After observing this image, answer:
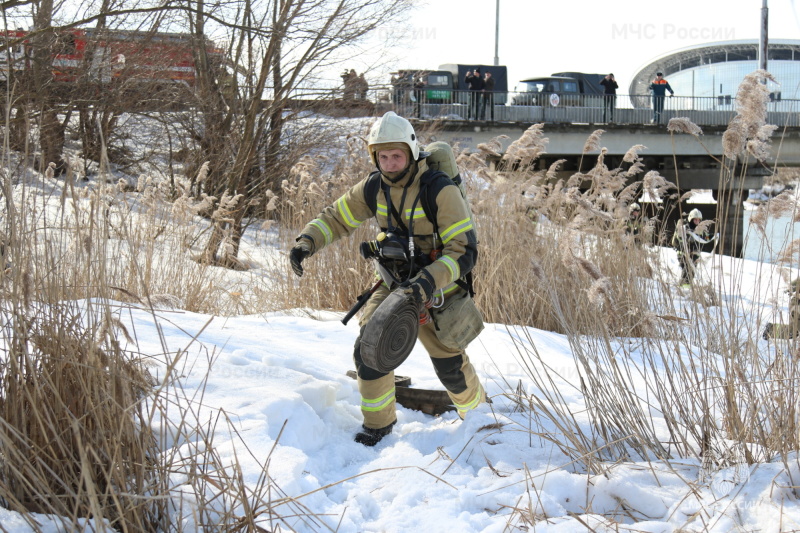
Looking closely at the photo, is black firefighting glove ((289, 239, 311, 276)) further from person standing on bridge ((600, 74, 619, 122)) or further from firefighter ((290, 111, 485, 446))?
person standing on bridge ((600, 74, 619, 122))

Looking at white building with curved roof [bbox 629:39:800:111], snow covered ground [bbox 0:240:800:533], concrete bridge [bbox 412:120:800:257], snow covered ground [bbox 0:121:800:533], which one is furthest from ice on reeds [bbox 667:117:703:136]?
white building with curved roof [bbox 629:39:800:111]

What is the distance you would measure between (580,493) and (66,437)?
170 cm

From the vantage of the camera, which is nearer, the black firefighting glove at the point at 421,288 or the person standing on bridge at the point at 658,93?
the black firefighting glove at the point at 421,288

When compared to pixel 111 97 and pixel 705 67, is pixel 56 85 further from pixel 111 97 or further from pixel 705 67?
pixel 705 67

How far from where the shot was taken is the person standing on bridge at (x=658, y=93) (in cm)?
2097

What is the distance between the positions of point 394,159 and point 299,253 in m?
0.65

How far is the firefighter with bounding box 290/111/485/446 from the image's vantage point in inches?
134

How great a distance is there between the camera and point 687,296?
3215 millimetres

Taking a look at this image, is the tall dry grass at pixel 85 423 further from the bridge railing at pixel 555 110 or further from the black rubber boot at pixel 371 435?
the bridge railing at pixel 555 110

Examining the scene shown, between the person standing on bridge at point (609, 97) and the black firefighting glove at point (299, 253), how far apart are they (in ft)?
68.9

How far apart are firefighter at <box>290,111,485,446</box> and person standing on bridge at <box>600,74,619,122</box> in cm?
2080

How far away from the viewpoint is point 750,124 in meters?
2.78

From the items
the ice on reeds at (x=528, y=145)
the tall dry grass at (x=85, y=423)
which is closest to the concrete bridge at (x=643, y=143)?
the ice on reeds at (x=528, y=145)

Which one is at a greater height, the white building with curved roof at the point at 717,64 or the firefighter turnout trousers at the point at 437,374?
the white building with curved roof at the point at 717,64
